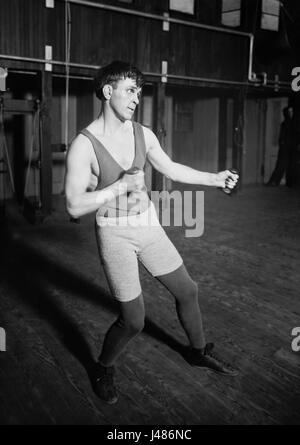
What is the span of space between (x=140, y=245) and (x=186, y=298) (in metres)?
0.51

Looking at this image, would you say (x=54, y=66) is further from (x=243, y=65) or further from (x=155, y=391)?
(x=155, y=391)

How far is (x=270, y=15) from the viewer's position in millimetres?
12508

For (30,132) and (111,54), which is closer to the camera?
(111,54)

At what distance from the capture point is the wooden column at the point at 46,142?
8.45 metres

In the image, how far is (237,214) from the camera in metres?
9.34

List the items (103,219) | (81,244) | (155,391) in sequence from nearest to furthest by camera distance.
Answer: (103,219), (155,391), (81,244)

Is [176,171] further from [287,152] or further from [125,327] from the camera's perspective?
[287,152]

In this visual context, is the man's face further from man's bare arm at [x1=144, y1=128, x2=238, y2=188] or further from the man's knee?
the man's knee

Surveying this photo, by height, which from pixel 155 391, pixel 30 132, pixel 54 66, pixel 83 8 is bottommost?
pixel 155 391

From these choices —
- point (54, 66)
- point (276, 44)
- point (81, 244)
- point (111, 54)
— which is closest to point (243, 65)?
point (276, 44)

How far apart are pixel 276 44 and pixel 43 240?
8.49 metres

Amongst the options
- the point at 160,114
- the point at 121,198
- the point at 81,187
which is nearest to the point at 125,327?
the point at 121,198

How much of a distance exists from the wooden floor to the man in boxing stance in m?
0.31

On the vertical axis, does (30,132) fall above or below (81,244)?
above
